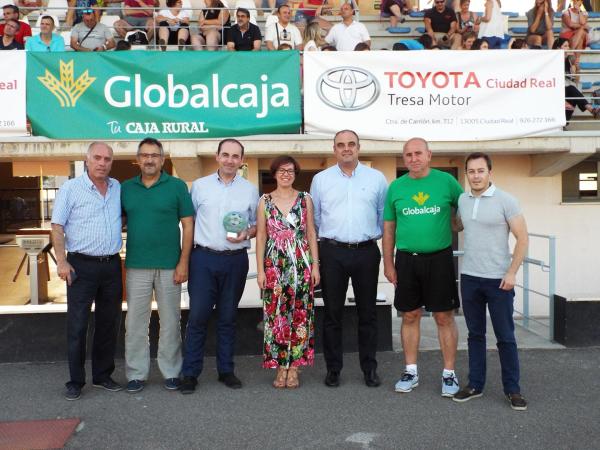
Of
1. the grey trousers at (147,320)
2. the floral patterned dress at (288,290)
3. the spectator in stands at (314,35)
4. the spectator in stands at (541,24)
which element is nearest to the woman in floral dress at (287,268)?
the floral patterned dress at (288,290)

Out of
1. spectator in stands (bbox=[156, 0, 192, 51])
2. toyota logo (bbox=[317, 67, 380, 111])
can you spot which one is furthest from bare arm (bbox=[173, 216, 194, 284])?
spectator in stands (bbox=[156, 0, 192, 51])

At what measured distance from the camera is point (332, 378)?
198 inches

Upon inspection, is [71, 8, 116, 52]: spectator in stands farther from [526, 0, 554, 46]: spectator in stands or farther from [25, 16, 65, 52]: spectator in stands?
[526, 0, 554, 46]: spectator in stands

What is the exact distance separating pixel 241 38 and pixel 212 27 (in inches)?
20.9

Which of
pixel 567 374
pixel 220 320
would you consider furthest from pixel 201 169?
pixel 567 374

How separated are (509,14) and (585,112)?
3.71m

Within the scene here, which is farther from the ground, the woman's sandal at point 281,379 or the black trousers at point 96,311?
the black trousers at point 96,311

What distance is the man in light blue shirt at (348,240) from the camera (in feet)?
16.1

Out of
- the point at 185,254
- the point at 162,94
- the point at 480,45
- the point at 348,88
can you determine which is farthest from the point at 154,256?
the point at 480,45

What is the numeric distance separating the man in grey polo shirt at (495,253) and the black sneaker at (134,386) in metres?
2.50

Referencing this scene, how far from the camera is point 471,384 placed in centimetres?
470

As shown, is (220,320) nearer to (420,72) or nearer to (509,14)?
(420,72)

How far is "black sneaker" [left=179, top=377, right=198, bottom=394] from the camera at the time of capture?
4.86m

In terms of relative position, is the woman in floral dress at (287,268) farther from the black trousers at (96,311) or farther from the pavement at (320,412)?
the black trousers at (96,311)
